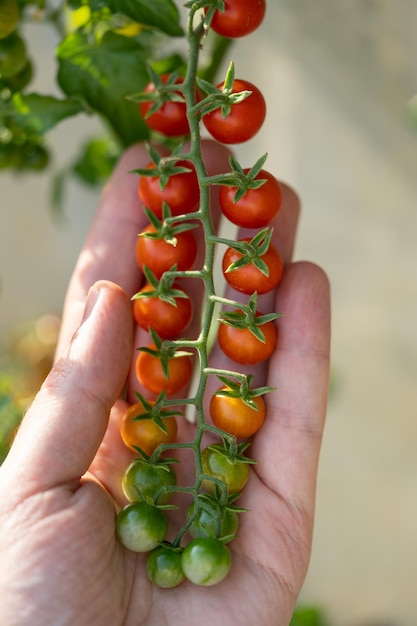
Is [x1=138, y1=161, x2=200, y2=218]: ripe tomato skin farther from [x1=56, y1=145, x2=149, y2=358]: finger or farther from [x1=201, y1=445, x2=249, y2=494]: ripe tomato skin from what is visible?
[x1=201, y1=445, x2=249, y2=494]: ripe tomato skin

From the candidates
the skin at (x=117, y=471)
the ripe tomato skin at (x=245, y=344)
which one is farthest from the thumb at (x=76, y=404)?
the ripe tomato skin at (x=245, y=344)

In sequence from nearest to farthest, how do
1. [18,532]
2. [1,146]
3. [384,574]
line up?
[18,532] → [1,146] → [384,574]

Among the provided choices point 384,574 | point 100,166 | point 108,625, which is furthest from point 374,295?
point 108,625

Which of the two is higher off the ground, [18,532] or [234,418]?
[234,418]

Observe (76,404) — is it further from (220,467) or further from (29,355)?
(29,355)

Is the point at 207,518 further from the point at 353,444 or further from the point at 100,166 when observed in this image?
the point at 353,444

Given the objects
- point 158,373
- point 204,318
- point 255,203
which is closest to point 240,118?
point 255,203

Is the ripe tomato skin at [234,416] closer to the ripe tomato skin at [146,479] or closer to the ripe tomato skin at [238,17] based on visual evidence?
the ripe tomato skin at [146,479]
